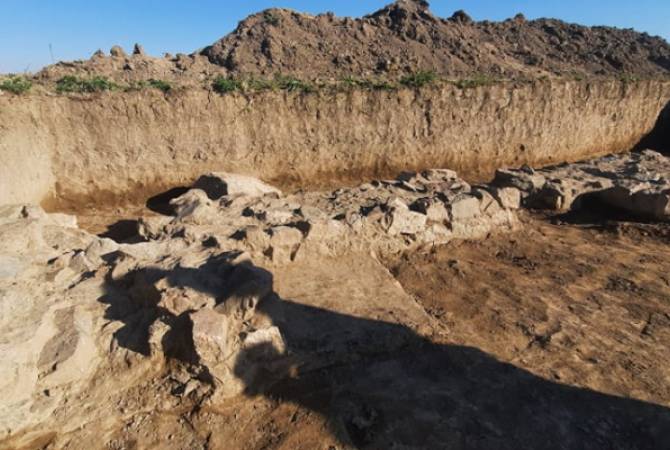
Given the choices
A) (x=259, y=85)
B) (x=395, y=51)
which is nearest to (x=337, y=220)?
(x=259, y=85)

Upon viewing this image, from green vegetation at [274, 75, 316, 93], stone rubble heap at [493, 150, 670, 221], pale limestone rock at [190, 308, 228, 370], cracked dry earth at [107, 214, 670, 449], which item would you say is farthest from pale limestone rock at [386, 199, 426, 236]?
green vegetation at [274, 75, 316, 93]

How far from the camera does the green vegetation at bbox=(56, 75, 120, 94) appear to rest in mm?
8289

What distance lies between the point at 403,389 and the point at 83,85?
869cm

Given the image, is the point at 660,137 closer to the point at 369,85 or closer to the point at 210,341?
the point at 369,85

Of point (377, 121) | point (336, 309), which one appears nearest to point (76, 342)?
point (336, 309)

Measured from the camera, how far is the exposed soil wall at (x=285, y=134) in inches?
314

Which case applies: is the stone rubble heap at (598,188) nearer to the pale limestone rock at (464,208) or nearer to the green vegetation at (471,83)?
the pale limestone rock at (464,208)

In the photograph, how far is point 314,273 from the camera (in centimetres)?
466

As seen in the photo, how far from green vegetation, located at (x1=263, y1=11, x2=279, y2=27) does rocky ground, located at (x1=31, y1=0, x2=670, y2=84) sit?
36mm

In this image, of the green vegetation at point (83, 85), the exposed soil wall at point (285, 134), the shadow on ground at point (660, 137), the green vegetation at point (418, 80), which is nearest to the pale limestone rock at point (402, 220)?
the exposed soil wall at point (285, 134)

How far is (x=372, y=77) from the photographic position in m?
11.5

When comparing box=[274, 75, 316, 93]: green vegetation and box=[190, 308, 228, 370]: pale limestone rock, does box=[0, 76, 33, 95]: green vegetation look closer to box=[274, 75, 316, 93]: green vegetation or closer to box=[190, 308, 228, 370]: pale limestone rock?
box=[274, 75, 316, 93]: green vegetation

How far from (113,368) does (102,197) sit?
250 inches

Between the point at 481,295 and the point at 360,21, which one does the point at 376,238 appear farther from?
the point at 360,21
